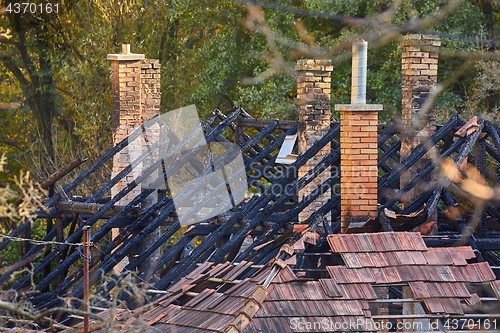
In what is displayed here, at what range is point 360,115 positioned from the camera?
13.0 m

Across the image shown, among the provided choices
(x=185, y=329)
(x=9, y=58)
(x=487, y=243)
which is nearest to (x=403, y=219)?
(x=487, y=243)

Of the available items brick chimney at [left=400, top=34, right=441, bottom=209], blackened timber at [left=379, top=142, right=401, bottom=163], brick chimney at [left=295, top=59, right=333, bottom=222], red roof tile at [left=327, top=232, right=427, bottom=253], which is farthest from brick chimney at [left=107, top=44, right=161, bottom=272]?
red roof tile at [left=327, top=232, right=427, bottom=253]

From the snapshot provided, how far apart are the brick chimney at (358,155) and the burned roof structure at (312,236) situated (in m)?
0.02

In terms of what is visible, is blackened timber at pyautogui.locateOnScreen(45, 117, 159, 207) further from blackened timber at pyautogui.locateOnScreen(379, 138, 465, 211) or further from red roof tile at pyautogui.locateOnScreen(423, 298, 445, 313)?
red roof tile at pyautogui.locateOnScreen(423, 298, 445, 313)

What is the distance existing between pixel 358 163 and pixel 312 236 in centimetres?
174

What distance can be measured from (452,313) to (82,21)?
20.0 metres

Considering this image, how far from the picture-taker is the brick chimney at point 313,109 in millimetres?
15133

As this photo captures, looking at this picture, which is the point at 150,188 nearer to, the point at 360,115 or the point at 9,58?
the point at 360,115

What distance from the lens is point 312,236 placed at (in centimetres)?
1163

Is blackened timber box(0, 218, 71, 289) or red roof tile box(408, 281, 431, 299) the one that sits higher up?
red roof tile box(408, 281, 431, 299)

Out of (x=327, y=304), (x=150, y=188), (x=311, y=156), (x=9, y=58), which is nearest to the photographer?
(x=327, y=304)

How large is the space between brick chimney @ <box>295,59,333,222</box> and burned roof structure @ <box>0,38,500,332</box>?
18 mm

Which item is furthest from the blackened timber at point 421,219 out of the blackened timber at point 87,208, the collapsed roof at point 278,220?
the blackened timber at point 87,208

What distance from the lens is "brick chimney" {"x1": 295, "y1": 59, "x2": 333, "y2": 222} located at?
15.1 meters
